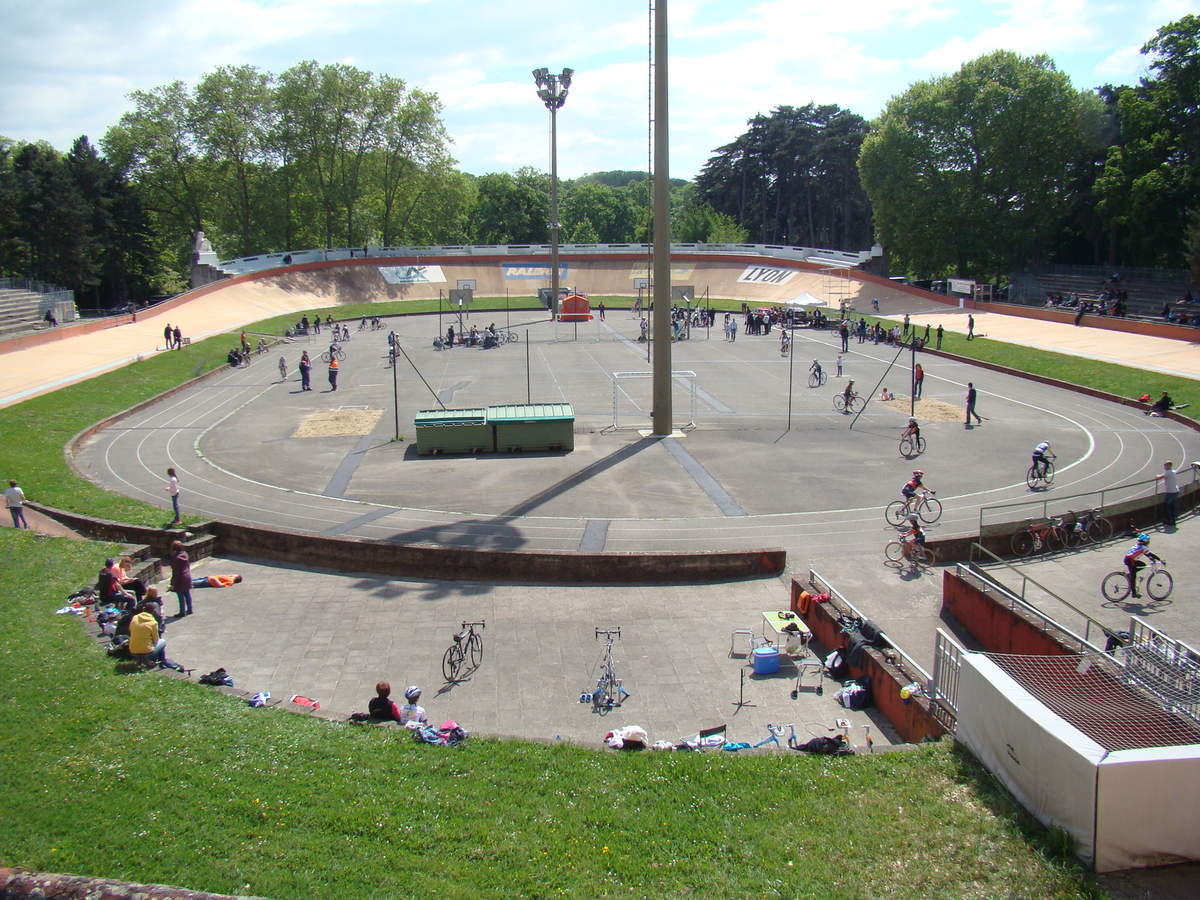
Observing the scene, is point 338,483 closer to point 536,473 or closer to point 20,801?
point 536,473

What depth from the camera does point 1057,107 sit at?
64.3 meters

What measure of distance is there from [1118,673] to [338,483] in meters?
20.2

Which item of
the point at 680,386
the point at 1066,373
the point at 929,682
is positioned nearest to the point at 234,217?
the point at 680,386

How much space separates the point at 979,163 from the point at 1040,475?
2086 inches

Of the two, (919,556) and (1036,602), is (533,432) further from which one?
(1036,602)

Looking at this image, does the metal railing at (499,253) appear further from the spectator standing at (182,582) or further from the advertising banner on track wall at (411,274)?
the spectator standing at (182,582)

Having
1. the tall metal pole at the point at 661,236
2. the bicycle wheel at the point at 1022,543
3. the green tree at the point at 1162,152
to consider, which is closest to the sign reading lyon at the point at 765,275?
the green tree at the point at 1162,152

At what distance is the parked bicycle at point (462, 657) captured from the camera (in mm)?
13578

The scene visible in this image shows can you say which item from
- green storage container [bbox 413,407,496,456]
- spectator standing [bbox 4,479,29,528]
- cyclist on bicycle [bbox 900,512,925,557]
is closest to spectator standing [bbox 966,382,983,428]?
cyclist on bicycle [bbox 900,512,925,557]

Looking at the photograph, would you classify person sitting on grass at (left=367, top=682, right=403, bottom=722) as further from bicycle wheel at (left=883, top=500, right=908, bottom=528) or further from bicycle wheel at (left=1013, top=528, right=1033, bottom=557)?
bicycle wheel at (left=1013, top=528, right=1033, bottom=557)

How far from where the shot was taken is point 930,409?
3553cm

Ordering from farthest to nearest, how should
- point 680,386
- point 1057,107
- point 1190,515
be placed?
point 1057,107 < point 680,386 < point 1190,515

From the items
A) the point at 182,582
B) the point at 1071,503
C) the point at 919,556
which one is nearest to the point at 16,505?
the point at 182,582

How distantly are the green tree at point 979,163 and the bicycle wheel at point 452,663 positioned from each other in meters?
66.3
